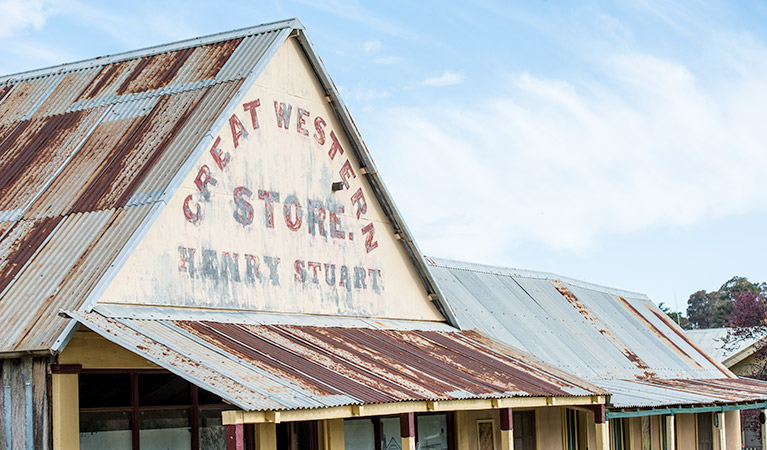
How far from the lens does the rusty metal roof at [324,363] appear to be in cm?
1312

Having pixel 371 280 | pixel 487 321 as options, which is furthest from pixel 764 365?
pixel 371 280

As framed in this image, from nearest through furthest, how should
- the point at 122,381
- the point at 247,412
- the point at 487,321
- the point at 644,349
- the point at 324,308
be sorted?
the point at 247,412
the point at 122,381
the point at 324,308
the point at 487,321
the point at 644,349

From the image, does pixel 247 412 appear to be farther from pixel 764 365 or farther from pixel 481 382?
pixel 764 365

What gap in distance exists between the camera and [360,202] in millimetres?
20531

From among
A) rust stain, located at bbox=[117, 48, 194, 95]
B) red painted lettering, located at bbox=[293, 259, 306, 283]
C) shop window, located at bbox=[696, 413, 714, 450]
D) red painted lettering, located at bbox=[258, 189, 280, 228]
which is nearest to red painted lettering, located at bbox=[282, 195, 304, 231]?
red painted lettering, located at bbox=[258, 189, 280, 228]

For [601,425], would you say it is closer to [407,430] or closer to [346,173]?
[407,430]

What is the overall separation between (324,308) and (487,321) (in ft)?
23.1

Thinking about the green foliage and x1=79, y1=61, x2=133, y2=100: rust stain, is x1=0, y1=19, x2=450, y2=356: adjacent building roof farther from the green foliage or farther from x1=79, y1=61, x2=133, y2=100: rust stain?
the green foliage

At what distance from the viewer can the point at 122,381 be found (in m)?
15.0

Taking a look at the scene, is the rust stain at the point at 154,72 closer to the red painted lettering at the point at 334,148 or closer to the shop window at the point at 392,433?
the red painted lettering at the point at 334,148

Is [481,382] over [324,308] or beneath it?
beneath

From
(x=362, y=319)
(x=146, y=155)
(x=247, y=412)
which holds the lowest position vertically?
(x=247, y=412)

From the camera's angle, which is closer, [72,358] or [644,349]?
[72,358]

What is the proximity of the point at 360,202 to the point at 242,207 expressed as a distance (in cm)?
349
